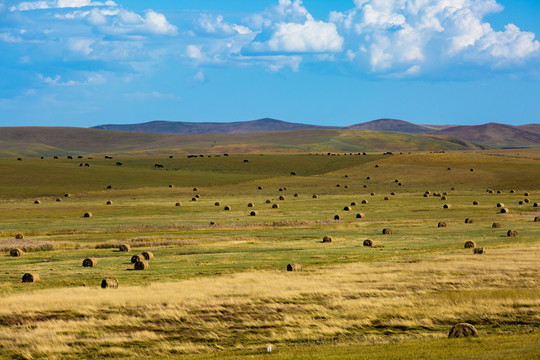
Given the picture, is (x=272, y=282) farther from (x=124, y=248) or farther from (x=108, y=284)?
(x=124, y=248)

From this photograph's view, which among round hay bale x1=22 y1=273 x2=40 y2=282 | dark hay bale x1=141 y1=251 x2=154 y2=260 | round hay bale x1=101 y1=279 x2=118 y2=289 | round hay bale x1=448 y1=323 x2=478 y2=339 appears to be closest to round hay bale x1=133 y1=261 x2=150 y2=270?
dark hay bale x1=141 y1=251 x2=154 y2=260

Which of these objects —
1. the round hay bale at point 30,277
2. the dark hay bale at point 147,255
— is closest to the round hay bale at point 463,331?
the round hay bale at point 30,277

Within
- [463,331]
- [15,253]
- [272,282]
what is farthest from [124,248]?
[463,331]

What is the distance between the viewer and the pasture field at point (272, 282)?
2453cm

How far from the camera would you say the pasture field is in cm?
2453

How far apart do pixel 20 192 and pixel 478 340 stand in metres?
87.2

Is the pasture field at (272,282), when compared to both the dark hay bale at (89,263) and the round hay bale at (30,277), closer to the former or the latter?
the round hay bale at (30,277)

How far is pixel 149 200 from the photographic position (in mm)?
92000

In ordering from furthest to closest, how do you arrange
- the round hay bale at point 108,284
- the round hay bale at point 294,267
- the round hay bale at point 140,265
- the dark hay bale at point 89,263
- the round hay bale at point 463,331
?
the dark hay bale at point 89,263 → the round hay bale at point 140,265 → the round hay bale at point 294,267 → the round hay bale at point 108,284 → the round hay bale at point 463,331

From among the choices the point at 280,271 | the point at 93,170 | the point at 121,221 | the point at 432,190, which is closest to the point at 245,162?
the point at 93,170

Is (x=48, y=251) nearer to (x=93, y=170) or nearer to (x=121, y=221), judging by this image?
(x=121, y=221)

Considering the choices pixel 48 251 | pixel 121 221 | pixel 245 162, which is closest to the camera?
pixel 48 251

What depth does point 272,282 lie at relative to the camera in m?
33.0

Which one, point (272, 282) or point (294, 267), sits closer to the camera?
point (272, 282)
